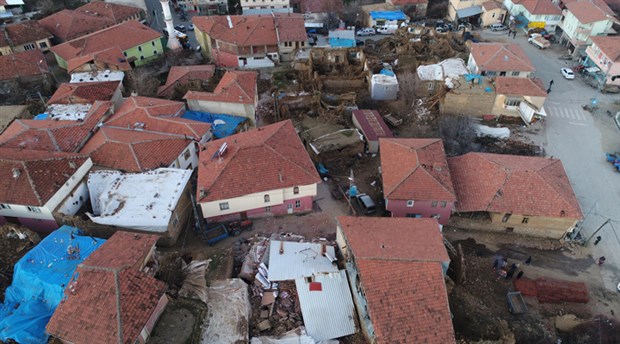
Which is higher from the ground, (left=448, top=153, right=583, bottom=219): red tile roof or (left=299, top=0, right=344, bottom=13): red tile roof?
(left=299, top=0, right=344, bottom=13): red tile roof

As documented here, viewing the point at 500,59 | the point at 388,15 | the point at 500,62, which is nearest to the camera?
the point at 500,62

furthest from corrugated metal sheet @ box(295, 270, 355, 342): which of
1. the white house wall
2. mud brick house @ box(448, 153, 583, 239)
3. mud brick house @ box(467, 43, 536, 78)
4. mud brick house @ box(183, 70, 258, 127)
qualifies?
mud brick house @ box(467, 43, 536, 78)

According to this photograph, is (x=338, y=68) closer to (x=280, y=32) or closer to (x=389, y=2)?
(x=280, y=32)

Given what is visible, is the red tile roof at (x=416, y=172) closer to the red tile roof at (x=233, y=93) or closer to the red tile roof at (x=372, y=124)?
the red tile roof at (x=372, y=124)

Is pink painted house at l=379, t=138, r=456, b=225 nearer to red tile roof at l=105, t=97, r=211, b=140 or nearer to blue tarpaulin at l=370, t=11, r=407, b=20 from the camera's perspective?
red tile roof at l=105, t=97, r=211, b=140

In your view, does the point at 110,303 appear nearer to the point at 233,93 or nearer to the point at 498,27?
the point at 233,93

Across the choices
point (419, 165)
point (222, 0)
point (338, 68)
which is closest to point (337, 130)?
point (419, 165)

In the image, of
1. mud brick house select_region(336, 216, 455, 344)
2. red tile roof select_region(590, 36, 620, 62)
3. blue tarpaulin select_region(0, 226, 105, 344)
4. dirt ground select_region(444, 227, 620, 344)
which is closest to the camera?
mud brick house select_region(336, 216, 455, 344)

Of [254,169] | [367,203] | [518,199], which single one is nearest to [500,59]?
[518,199]
